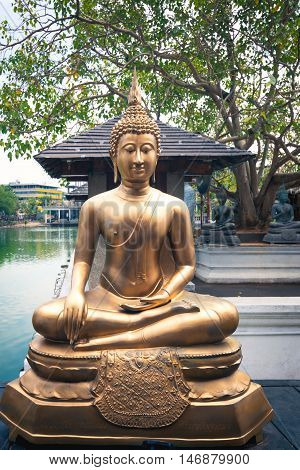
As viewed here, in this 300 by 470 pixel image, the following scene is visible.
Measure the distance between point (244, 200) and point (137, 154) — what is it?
7.70 metres

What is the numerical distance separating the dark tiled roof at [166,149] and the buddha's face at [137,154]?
1916mm

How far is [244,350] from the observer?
3.59 meters

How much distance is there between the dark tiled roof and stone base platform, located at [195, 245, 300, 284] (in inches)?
99.0

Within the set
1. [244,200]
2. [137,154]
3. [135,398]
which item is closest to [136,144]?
[137,154]

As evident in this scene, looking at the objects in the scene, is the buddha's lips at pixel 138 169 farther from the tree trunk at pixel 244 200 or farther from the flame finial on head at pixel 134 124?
the tree trunk at pixel 244 200

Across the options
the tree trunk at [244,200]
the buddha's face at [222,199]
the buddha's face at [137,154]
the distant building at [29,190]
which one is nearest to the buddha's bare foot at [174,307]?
the buddha's face at [137,154]

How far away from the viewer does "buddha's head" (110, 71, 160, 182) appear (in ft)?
8.56

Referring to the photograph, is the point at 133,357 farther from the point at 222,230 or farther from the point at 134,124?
the point at 222,230

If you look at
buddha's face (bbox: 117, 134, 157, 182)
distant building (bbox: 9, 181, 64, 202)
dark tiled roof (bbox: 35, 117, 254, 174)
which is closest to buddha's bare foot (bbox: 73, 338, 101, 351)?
buddha's face (bbox: 117, 134, 157, 182)

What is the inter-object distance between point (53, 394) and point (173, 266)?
120 cm

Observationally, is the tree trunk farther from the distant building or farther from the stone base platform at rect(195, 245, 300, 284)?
the distant building

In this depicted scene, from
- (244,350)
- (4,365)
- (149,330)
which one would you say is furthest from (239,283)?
(149,330)

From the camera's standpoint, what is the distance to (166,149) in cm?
492

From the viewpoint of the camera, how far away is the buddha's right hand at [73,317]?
227cm
